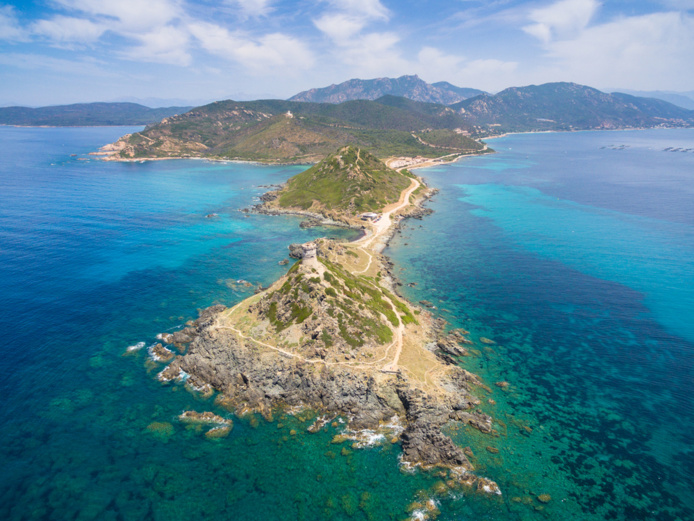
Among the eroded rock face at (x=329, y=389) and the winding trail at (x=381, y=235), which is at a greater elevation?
the winding trail at (x=381, y=235)

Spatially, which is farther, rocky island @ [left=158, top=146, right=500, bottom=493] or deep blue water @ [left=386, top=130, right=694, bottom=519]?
rocky island @ [left=158, top=146, right=500, bottom=493]

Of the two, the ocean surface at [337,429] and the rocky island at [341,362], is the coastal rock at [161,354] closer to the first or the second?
the ocean surface at [337,429]

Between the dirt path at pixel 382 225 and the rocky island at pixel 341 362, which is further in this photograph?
the dirt path at pixel 382 225

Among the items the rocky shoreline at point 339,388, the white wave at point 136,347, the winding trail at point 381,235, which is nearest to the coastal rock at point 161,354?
the rocky shoreline at point 339,388

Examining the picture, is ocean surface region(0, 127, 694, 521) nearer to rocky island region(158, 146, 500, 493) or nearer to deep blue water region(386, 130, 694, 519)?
deep blue water region(386, 130, 694, 519)

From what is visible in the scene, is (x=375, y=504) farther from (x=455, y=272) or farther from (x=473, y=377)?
(x=455, y=272)

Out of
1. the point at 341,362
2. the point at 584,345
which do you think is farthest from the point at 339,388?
the point at 584,345

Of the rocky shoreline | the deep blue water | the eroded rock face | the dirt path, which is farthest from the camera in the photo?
the dirt path

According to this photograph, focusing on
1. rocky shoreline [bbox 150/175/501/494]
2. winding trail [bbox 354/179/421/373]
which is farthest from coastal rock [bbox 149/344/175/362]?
winding trail [bbox 354/179/421/373]
